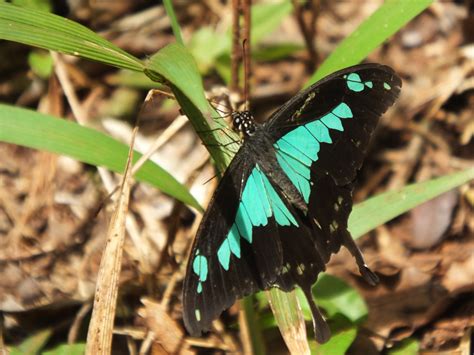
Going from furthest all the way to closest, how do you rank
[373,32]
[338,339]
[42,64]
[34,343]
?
[42,64]
[34,343]
[373,32]
[338,339]

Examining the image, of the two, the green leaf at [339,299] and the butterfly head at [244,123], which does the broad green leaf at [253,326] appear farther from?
the butterfly head at [244,123]

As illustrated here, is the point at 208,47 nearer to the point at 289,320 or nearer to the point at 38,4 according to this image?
the point at 38,4

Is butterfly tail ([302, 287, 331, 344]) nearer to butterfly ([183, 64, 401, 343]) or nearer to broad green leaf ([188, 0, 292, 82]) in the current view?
butterfly ([183, 64, 401, 343])

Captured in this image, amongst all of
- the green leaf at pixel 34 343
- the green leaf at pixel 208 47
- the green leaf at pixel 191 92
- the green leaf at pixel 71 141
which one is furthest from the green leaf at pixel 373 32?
the green leaf at pixel 34 343

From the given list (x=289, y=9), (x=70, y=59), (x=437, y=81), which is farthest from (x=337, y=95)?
(x=70, y=59)

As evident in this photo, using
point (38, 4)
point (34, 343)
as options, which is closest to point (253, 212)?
point (34, 343)

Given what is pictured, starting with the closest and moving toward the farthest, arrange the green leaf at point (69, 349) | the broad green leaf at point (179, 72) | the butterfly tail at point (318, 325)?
the broad green leaf at point (179, 72)
the butterfly tail at point (318, 325)
the green leaf at point (69, 349)

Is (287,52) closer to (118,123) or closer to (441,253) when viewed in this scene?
(118,123)
